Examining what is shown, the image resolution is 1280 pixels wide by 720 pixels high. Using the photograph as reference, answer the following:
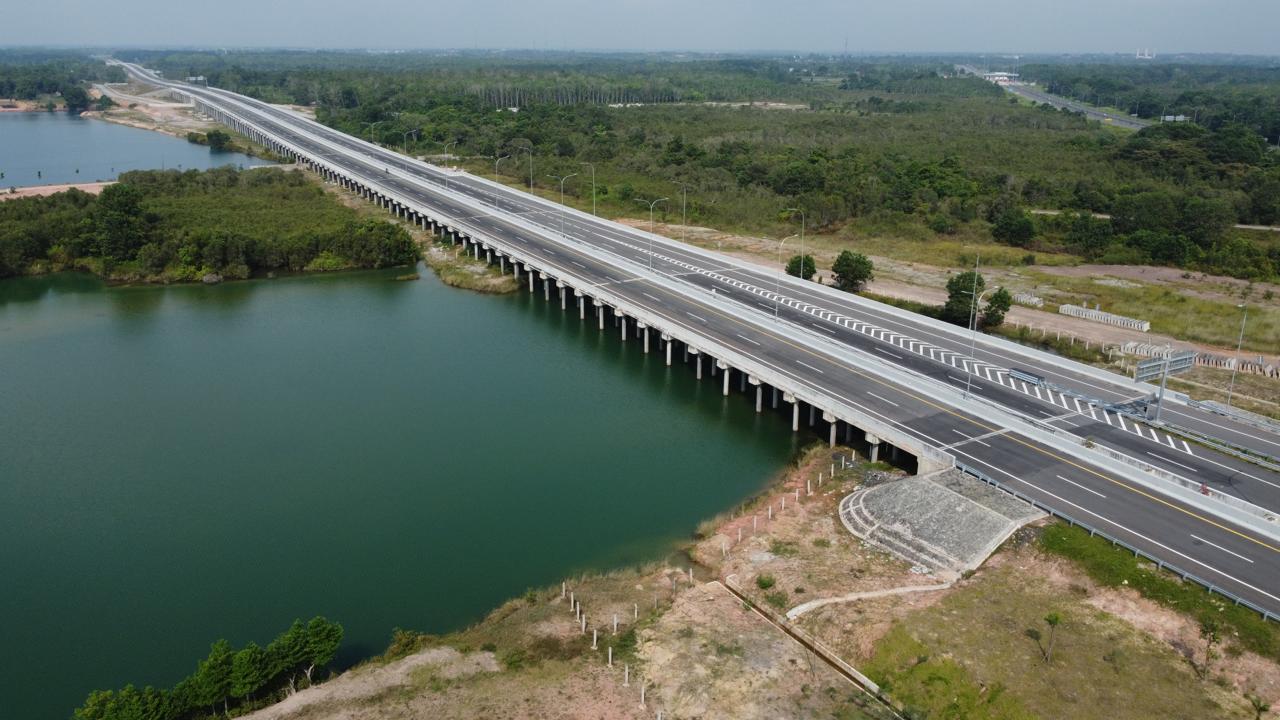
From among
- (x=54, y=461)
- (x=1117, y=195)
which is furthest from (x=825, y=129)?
(x=54, y=461)

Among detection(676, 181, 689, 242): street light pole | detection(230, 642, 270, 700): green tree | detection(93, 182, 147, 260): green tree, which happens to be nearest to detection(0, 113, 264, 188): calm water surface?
detection(93, 182, 147, 260): green tree

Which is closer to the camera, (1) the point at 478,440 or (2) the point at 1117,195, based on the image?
(1) the point at 478,440

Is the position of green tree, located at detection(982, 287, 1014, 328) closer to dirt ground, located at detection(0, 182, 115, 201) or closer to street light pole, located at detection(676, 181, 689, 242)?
street light pole, located at detection(676, 181, 689, 242)

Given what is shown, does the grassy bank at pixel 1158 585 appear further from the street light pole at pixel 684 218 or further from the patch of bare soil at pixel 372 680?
the street light pole at pixel 684 218

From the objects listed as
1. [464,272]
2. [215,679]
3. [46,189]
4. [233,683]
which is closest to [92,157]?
[46,189]

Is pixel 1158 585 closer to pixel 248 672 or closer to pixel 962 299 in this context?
pixel 248 672

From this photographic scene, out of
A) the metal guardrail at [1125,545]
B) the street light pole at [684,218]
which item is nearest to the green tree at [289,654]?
the metal guardrail at [1125,545]

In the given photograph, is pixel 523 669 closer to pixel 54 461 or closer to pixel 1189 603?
pixel 1189 603
